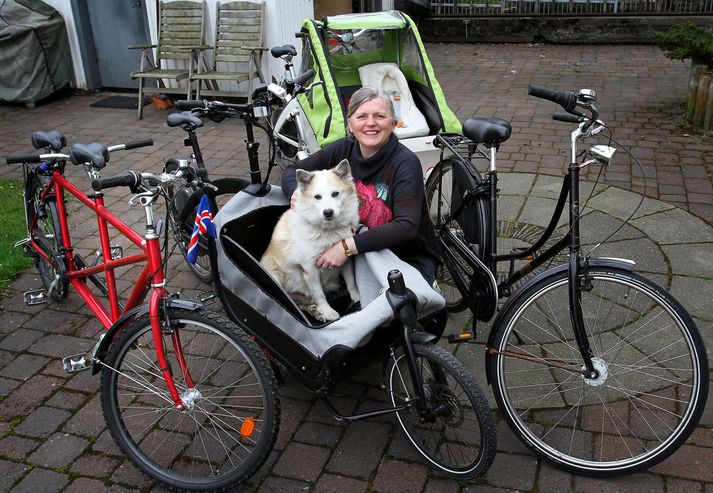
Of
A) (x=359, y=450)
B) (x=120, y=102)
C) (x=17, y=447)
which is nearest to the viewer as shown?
(x=359, y=450)

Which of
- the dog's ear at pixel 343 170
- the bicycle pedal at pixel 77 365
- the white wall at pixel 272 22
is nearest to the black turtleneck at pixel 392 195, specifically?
the dog's ear at pixel 343 170

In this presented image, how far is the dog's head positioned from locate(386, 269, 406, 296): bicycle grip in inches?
21.6

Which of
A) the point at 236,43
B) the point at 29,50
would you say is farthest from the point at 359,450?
the point at 29,50

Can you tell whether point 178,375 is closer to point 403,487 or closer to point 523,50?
point 403,487

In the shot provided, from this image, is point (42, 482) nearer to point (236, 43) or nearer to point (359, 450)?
point (359, 450)

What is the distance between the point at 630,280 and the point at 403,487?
1321 millimetres

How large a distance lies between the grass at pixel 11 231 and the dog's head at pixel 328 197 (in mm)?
2780

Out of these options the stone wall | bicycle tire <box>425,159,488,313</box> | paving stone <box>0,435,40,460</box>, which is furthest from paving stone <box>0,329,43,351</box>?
the stone wall

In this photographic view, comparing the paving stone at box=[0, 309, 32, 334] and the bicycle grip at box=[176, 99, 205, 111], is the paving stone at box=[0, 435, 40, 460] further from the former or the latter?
the bicycle grip at box=[176, 99, 205, 111]

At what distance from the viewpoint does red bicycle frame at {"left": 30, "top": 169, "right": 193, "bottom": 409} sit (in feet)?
9.12

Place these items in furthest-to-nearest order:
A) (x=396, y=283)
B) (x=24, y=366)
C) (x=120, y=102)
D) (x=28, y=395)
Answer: (x=120, y=102)
(x=24, y=366)
(x=28, y=395)
(x=396, y=283)

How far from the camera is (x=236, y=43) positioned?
29.1 ft

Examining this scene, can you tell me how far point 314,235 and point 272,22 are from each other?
21.4ft

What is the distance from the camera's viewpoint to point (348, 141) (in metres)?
3.57
